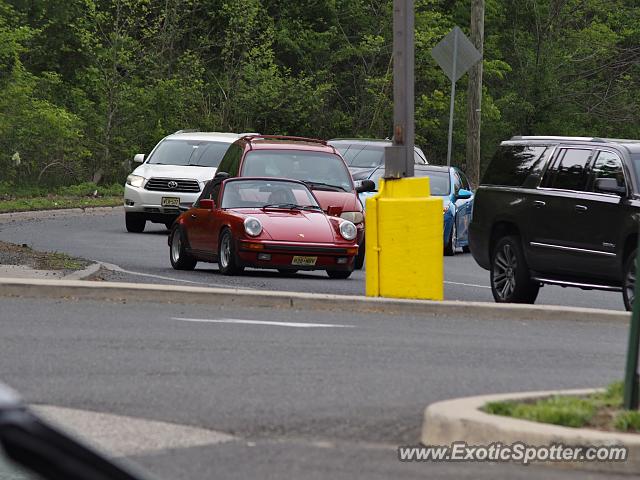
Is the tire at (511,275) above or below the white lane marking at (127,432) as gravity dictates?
below

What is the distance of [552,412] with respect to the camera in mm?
6809

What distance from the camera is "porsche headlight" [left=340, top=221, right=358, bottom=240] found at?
62.5ft

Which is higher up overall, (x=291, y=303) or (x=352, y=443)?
(x=352, y=443)

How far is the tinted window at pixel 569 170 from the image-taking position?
15.3 meters

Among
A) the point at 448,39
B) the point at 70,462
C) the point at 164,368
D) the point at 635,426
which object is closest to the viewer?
the point at 70,462

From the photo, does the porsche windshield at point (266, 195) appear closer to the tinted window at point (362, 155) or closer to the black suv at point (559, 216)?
the black suv at point (559, 216)

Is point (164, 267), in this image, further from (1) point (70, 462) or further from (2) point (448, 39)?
(1) point (70, 462)

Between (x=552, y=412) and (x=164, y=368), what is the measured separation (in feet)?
9.97

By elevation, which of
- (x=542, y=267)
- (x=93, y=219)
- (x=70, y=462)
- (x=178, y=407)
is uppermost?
(x=70, y=462)

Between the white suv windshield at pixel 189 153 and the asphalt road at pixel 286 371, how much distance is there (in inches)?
619

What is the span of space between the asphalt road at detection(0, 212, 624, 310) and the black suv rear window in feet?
4.56

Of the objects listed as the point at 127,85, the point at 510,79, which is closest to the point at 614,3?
the point at 510,79

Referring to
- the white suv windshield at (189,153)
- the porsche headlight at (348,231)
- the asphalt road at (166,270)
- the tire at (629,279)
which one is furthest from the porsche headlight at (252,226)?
the white suv windshield at (189,153)

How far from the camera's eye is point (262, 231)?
18.6 meters
